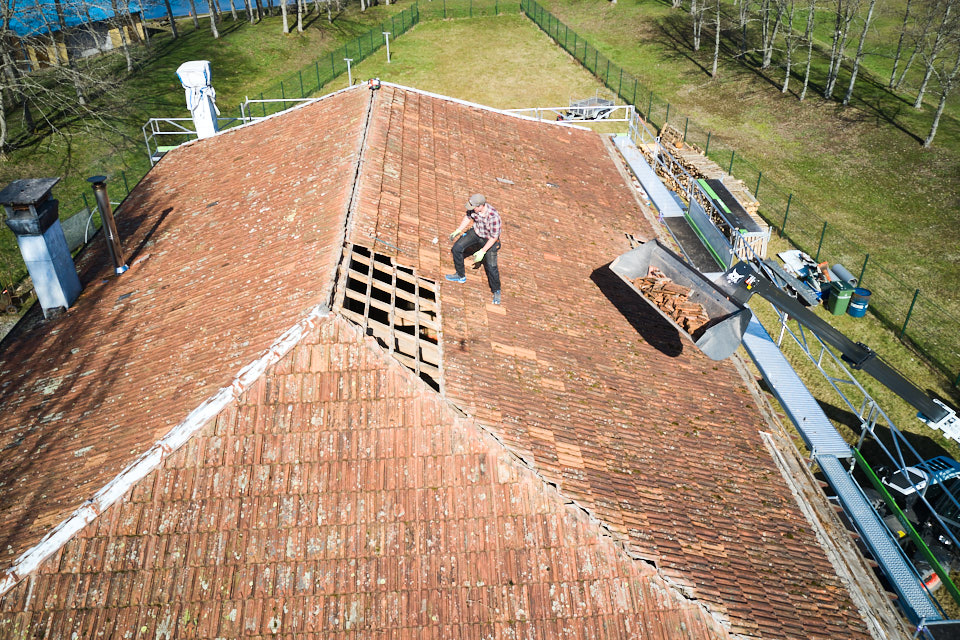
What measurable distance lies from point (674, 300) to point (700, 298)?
1.79 ft

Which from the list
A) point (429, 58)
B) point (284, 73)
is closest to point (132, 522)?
point (284, 73)

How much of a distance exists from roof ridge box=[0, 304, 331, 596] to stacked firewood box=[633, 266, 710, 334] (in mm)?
6958

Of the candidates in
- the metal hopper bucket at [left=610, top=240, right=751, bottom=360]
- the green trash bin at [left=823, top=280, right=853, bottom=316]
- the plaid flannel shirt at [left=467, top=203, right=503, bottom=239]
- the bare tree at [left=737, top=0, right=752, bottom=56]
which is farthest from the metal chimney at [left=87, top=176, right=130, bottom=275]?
the bare tree at [left=737, top=0, right=752, bottom=56]

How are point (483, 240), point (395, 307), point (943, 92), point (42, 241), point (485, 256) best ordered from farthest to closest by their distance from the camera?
1. point (943, 92)
2. point (42, 241)
3. point (483, 240)
4. point (485, 256)
5. point (395, 307)

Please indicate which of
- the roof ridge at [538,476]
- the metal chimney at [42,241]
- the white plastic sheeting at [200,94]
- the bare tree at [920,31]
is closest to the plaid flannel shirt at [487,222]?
the roof ridge at [538,476]

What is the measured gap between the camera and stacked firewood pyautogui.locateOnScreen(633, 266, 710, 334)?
44.4 ft

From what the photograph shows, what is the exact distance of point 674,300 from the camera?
13922mm

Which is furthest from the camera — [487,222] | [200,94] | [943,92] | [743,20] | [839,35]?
[743,20]

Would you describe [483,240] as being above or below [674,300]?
above

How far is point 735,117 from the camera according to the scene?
45.4 metres

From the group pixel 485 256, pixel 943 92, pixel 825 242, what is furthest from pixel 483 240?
pixel 943 92

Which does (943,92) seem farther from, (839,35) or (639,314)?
(639,314)

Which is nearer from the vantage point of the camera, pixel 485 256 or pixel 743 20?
pixel 485 256

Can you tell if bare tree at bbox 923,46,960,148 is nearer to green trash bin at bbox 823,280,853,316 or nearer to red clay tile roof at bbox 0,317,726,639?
green trash bin at bbox 823,280,853,316
